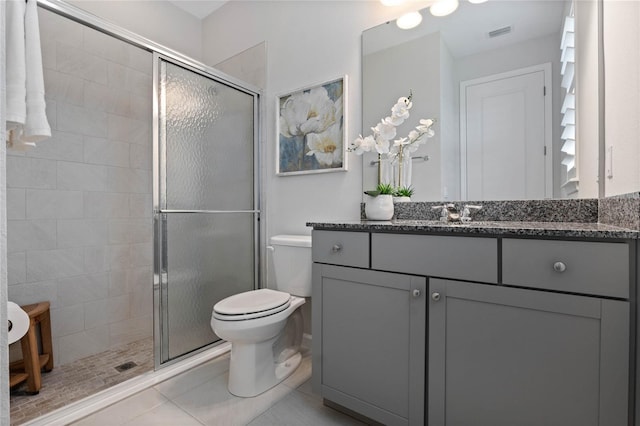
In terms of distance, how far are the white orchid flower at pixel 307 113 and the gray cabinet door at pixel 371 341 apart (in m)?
1.08

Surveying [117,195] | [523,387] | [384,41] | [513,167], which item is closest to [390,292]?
[523,387]

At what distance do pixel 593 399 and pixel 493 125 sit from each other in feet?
3.69

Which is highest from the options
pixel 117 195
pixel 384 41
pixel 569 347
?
pixel 384 41

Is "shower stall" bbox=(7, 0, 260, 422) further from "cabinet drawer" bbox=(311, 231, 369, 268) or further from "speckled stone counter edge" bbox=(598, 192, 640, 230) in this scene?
"speckled stone counter edge" bbox=(598, 192, 640, 230)

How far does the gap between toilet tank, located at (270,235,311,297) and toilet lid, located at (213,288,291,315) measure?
0.09 m

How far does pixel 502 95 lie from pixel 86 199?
251 centimetres

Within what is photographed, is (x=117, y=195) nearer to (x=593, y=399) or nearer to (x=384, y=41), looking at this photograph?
(x=384, y=41)

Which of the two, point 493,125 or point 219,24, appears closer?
point 493,125

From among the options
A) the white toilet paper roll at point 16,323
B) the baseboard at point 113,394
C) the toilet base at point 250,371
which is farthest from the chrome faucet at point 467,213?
the white toilet paper roll at point 16,323

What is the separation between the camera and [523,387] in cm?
99

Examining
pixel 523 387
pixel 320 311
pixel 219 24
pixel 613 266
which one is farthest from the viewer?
pixel 219 24

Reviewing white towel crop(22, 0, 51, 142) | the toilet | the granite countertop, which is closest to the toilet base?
the toilet

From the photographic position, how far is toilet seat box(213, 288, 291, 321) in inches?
61.9

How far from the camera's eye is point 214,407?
1544mm
